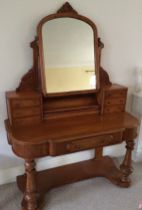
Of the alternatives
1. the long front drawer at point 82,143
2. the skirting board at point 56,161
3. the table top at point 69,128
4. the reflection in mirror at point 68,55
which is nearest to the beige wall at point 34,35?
the skirting board at point 56,161

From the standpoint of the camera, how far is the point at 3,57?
5.24 feet

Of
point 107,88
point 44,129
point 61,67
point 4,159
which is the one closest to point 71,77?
point 61,67

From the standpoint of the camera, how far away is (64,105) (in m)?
1.79

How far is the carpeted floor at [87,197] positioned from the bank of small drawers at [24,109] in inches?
28.0

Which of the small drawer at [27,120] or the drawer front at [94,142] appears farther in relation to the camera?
the small drawer at [27,120]

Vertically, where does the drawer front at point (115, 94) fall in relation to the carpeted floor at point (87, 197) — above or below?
above

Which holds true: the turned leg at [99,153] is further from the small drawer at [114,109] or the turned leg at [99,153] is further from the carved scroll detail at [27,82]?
the carved scroll detail at [27,82]

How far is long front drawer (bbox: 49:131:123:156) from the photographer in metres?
1.40

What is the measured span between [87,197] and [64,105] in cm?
85

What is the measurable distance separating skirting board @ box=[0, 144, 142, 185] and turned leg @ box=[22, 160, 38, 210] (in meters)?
0.39

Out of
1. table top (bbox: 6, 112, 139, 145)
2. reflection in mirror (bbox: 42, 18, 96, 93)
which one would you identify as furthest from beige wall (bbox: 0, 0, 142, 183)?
table top (bbox: 6, 112, 139, 145)

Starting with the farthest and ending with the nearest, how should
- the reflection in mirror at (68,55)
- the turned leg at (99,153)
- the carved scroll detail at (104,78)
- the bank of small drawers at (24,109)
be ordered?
the turned leg at (99,153) < the carved scroll detail at (104,78) < the reflection in mirror at (68,55) < the bank of small drawers at (24,109)

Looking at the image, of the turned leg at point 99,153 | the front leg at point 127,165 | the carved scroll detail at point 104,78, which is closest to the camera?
the front leg at point 127,165

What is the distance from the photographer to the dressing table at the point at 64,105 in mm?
1442
